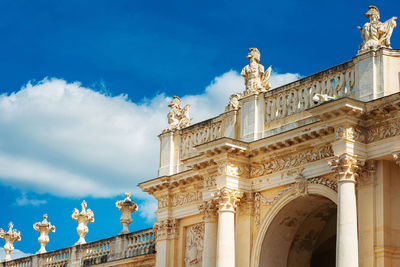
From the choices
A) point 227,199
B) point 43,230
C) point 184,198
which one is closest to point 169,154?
point 184,198

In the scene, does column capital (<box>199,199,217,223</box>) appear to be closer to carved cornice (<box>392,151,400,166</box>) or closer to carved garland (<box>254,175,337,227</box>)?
carved garland (<box>254,175,337,227</box>)

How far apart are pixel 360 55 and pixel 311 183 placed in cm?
364

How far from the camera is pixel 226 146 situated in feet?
80.5

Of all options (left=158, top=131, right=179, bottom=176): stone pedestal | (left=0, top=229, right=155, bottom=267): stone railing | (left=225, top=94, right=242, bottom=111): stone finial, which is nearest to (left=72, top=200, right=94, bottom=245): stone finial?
(left=0, top=229, right=155, bottom=267): stone railing

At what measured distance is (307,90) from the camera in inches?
961

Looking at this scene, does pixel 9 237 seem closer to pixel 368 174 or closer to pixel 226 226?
pixel 226 226

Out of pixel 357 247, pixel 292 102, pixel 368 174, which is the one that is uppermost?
pixel 292 102

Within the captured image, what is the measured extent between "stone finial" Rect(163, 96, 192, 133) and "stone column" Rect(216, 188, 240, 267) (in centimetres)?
501

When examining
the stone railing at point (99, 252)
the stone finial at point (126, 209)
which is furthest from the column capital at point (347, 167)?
the stone finial at point (126, 209)

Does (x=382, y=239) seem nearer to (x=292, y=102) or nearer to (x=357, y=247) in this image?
(x=357, y=247)

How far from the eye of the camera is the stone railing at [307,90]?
23.3 m

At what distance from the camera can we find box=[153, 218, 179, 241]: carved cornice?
2816 cm

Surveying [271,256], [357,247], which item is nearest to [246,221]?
[271,256]

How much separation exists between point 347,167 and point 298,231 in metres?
4.69
